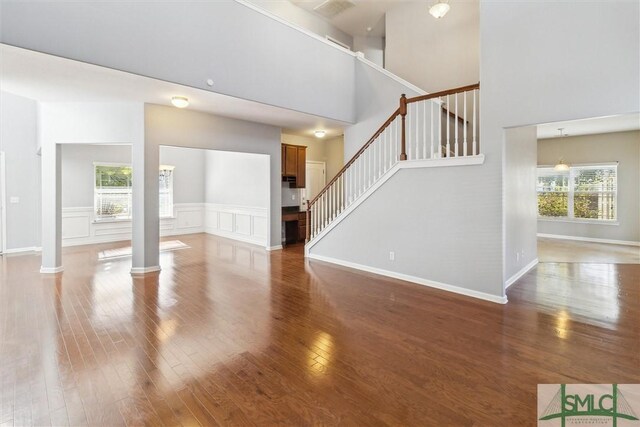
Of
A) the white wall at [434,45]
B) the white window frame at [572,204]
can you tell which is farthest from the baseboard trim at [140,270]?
the white window frame at [572,204]

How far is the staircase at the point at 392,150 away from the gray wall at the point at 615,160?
4250mm

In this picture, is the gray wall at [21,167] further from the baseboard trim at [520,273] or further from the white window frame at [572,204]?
the white window frame at [572,204]

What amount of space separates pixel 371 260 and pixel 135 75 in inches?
177

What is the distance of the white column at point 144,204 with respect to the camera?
531 cm

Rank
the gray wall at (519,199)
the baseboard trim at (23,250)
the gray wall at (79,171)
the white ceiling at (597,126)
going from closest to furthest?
the gray wall at (519,199) → the white ceiling at (597,126) → the baseboard trim at (23,250) → the gray wall at (79,171)

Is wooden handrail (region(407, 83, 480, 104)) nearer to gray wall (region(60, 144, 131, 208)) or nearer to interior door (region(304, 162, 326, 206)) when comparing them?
interior door (region(304, 162, 326, 206))

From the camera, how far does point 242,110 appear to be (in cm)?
581

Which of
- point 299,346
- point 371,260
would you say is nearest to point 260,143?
point 371,260

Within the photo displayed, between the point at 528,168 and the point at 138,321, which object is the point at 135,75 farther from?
the point at 528,168

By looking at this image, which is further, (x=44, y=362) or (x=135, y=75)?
(x=135, y=75)

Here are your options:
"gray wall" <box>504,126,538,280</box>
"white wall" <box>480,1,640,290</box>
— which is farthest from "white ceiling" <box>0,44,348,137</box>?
"gray wall" <box>504,126,538,280</box>

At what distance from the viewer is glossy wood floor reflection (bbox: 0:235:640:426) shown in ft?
6.88

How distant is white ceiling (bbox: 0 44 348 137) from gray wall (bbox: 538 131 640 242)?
732cm

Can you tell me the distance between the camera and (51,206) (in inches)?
212
